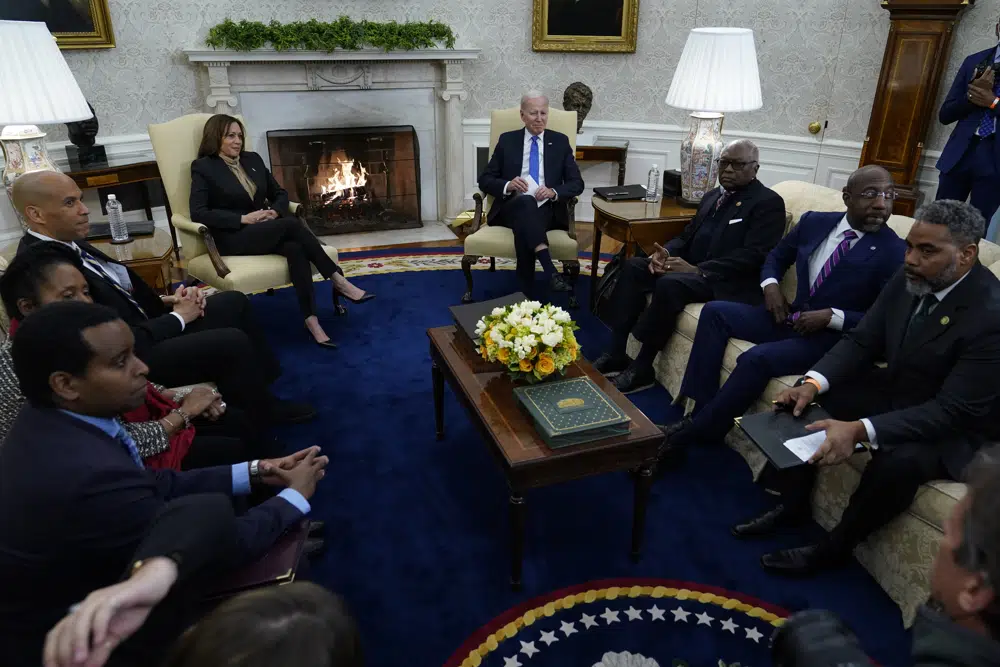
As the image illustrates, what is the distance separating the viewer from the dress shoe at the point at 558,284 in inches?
189

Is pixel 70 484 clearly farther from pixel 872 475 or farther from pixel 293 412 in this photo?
pixel 872 475

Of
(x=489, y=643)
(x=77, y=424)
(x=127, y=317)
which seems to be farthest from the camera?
(x=127, y=317)

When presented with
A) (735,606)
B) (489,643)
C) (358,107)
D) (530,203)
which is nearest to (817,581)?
(735,606)

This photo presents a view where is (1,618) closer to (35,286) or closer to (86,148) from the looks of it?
(35,286)

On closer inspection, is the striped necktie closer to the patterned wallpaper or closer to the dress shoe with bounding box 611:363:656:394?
the dress shoe with bounding box 611:363:656:394

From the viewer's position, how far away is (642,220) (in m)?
3.92

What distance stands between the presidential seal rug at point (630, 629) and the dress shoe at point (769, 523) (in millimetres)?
315

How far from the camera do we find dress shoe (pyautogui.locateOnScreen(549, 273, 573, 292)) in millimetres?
4789

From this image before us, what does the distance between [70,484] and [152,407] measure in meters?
0.99

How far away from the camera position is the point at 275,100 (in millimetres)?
5602

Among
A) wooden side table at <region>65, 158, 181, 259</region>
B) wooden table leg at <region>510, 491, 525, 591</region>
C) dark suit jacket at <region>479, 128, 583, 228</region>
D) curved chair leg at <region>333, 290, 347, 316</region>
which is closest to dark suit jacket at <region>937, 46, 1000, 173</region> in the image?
dark suit jacket at <region>479, 128, 583, 228</region>

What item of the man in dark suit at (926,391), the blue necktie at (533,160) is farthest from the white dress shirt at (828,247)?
the blue necktie at (533,160)

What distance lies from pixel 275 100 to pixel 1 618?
5.05 m

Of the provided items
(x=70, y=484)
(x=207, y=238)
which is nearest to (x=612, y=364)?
(x=207, y=238)
